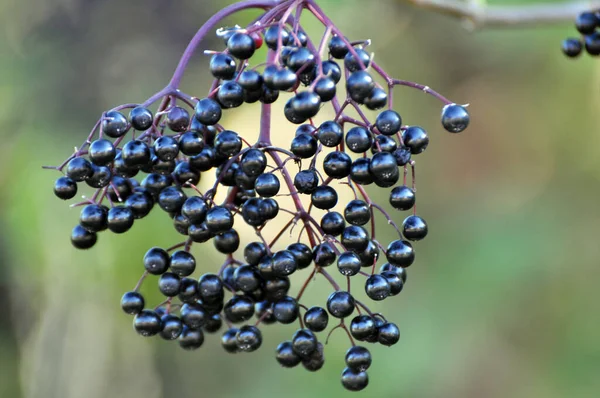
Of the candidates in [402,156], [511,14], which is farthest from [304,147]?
[511,14]

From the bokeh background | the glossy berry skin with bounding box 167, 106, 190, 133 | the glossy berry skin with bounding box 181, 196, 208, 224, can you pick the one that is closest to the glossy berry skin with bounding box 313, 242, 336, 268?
the glossy berry skin with bounding box 181, 196, 208, 224

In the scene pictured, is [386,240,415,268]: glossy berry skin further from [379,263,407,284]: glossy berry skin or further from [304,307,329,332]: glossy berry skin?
[304,307,329,332]: glossy berry skin

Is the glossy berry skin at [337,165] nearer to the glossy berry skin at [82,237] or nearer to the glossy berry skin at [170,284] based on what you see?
the glossy berry skin at [170,284]

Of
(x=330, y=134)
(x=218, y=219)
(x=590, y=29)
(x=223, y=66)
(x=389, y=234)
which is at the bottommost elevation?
(x=218, y=219)

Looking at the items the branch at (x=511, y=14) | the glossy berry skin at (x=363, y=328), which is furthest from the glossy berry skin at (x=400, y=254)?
the branch at (x=511, y=14)

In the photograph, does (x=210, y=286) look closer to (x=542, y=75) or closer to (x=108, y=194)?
(x=108, y=194)

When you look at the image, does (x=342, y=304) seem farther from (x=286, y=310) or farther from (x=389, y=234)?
(x=389, y=234)

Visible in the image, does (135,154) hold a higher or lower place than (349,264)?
higher
